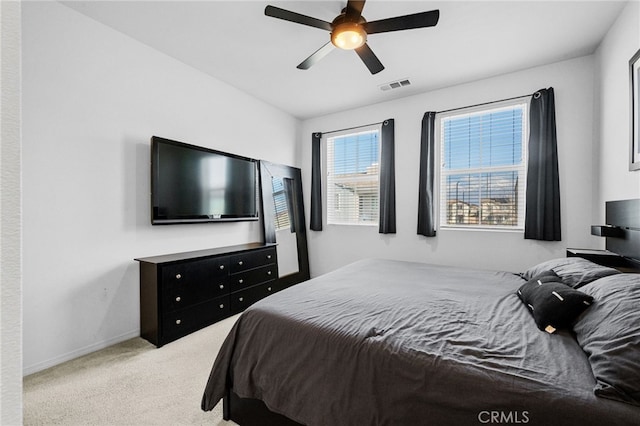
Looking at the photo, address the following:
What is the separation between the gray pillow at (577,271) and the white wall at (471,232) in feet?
4.71

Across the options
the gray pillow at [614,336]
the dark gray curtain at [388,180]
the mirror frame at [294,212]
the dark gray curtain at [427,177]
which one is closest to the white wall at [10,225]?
the gray pillow at [614,336]

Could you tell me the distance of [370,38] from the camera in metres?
2.81

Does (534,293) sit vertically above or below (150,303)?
above

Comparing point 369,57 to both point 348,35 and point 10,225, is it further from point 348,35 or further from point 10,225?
point 10,225

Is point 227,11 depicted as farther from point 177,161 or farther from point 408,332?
point 408,332

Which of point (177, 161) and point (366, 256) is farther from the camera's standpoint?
point (366, 256)

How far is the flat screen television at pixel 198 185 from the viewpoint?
2934 millimetres

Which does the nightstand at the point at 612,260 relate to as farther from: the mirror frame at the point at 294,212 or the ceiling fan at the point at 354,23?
the mirror frame at the point at 294,212

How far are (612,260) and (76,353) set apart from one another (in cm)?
453

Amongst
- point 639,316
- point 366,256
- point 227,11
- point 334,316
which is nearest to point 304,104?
point 227,11

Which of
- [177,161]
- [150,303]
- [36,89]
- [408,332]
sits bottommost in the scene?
[150,303]

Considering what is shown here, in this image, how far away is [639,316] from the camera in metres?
1.09

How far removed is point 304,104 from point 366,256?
2.55 m

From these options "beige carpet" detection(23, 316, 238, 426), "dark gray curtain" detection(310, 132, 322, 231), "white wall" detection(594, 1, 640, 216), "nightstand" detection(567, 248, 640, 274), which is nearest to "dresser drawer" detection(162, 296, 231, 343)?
"beige carpet" detection(23, 316, 238, 426)
